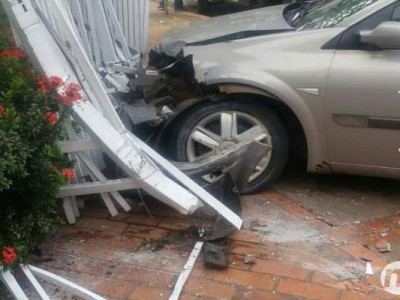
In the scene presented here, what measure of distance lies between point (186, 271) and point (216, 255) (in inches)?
8.0

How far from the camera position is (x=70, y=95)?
3.23 m

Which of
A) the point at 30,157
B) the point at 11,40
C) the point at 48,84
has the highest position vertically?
the point at 11,40

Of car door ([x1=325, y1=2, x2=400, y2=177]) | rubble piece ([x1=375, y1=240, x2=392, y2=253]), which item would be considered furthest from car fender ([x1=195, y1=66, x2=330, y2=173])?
rubble piece ([x1=375, y1=240, x2=392, y2=253])

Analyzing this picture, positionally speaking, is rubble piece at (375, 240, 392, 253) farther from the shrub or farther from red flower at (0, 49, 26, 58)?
red flower at (0, 49, 26, 58)

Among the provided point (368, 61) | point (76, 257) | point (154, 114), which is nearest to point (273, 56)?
point (368, 61)

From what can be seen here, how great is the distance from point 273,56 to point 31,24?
163 cm

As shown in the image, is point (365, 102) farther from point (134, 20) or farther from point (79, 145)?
point (134, 20)

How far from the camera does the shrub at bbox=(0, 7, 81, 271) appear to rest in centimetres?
292

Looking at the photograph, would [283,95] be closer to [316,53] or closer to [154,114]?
[316,53]

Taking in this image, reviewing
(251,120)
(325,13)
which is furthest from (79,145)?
(325,13)

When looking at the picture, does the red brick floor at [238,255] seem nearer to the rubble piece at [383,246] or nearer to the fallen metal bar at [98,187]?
the rubble piece at [383,246]

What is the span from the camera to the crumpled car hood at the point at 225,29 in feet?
14.5

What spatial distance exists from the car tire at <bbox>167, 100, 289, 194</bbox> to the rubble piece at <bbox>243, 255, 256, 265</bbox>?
0.85 m

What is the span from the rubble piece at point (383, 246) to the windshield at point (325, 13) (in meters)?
1.51
